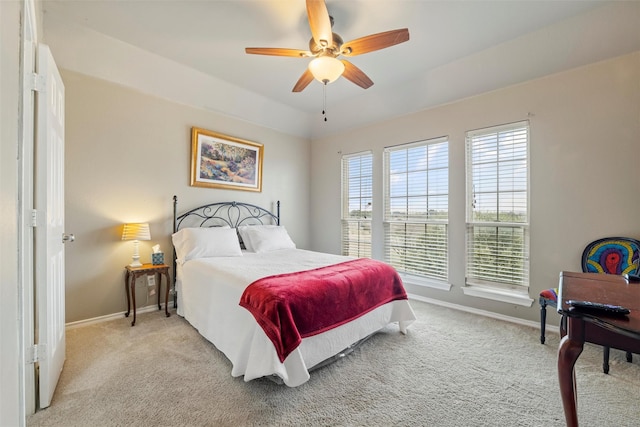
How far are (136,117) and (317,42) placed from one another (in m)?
2.47

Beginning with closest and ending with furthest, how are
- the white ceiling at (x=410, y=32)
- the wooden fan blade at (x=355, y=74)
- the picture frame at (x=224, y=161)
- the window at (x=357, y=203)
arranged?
the white ceiling at (x=410, y=32)
the wooden fan blade at (x=355, y=74)
the picture frame at (x=224, y=161)
the window at (x=357, y=203)

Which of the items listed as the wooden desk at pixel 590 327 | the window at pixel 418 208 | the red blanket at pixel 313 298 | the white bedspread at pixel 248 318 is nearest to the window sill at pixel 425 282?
the window at pixel 418 208

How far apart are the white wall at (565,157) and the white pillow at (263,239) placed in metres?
2.35

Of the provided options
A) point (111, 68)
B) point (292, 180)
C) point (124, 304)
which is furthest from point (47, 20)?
point (292, 180)

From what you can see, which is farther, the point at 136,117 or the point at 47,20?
the point at 136,117

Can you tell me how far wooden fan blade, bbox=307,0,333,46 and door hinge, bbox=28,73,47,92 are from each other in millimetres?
1740

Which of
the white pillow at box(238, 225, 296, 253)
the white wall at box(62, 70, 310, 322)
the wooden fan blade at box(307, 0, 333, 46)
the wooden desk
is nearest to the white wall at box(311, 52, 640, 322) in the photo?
the wooden desk

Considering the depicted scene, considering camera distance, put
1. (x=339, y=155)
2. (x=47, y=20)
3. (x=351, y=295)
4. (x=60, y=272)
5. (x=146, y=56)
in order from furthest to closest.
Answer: (x=339, y=155)
(x=146, y=56)
(x=47, y=20)
(x=351, y=295)
(x=60, y=272)

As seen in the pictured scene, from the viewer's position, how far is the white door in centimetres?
161

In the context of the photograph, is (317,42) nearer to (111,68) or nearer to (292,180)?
Result: (111,68)

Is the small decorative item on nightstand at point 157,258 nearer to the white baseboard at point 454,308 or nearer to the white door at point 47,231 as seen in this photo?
the white baseboard at point 454,308

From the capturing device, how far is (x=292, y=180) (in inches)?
197

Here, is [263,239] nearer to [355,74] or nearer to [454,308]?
[355,74]

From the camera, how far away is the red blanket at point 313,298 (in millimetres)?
1801
